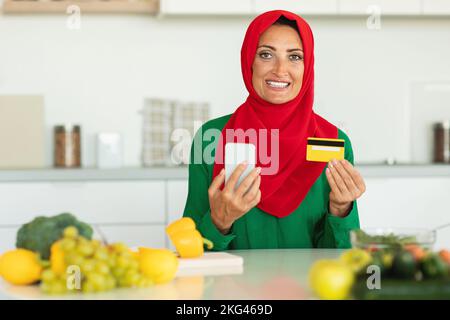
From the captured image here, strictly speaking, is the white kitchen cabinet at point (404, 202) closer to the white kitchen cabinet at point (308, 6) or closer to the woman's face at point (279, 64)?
the white kitchen cabinet at point (308, 6)

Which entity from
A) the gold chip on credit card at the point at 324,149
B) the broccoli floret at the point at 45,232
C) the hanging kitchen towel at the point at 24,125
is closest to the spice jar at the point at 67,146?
the hanging kitchen towel at the point at 24,125

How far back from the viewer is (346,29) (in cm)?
359

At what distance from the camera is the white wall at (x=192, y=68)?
347 cm

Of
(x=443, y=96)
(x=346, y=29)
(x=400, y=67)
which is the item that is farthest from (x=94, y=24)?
(x=443, y=96)

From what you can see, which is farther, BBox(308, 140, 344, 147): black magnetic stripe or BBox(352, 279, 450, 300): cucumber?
BBox(308, 140, 344, 147): black magnetic stripe

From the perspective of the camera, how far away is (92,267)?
43.3 inches

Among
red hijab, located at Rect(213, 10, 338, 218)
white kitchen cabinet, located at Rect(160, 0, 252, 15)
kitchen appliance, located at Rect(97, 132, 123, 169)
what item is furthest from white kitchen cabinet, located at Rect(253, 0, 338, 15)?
red hijab, located at Rect(213, 10, 338, 218)

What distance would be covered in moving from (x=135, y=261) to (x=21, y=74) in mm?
2540

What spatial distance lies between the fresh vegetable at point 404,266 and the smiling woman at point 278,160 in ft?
2.41

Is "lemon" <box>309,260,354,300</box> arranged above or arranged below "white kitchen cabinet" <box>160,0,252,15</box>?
→ below

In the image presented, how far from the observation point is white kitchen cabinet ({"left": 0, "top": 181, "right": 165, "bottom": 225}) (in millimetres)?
2947

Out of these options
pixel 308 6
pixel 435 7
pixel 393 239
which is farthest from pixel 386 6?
pixel 393 239

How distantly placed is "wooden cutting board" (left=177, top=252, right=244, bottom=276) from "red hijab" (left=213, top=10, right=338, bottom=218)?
1.63 ft

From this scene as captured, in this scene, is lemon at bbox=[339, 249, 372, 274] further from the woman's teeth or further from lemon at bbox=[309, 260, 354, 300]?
the woman's teeth
